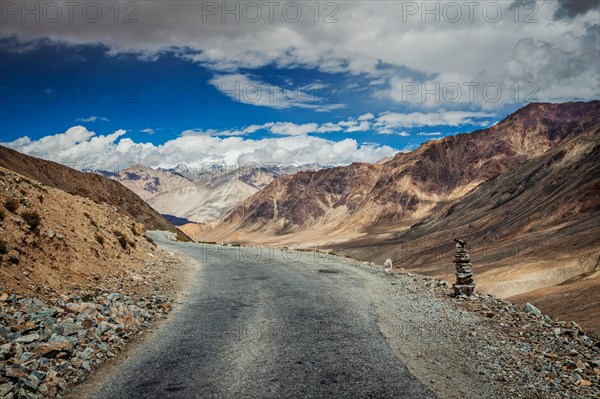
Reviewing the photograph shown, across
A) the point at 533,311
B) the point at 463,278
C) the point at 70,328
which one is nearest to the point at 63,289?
the point at 70,328

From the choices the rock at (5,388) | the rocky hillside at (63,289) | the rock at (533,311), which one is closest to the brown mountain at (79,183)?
the rocky hillside at (63,289)

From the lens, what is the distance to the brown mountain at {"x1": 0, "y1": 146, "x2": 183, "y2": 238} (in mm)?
65875

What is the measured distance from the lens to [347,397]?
700 centimetres

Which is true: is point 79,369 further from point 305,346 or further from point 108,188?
point 108,188

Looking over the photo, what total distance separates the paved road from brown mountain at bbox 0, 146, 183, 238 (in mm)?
57363

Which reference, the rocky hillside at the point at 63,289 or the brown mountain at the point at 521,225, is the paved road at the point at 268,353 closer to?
the rocky hillside at the point at 63,289

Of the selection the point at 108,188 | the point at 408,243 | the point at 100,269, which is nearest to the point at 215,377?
the point at 100,269

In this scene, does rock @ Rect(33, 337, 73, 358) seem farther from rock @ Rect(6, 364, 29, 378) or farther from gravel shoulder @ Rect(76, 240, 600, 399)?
gravel shoulder @ Rect(76, 240, 600, 399)

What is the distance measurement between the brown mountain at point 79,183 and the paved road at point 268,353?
5736 cm

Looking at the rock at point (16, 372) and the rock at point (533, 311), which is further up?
the rock at point (16, 372)

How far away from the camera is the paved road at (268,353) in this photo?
7234 millimetres

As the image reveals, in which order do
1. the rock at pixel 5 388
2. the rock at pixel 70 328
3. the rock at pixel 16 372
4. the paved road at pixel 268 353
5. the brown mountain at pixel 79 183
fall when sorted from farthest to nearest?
the brown mountain at pixel 79 183
the rock at pixel 70 328
the paved road at pixel 268 353
the rock at pixel 16 372
the rock at pixel 5 388

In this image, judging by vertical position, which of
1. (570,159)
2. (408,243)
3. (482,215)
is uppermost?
(570,159)

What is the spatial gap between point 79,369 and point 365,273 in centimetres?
1477
